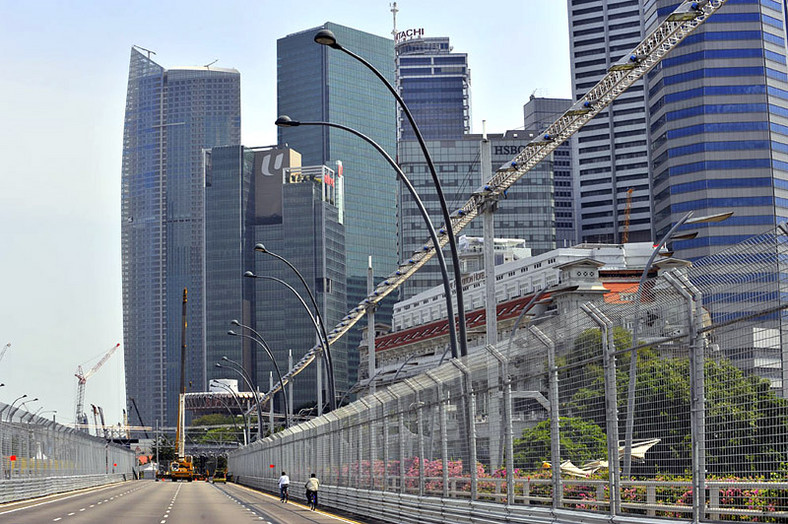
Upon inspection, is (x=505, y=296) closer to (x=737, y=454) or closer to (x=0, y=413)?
(x=0, y=413)

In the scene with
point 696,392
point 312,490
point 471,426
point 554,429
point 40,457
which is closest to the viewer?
point 696,392

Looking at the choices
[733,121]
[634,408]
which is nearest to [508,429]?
[634,408]

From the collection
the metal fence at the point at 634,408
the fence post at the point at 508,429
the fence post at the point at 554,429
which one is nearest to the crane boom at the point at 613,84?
the metal fence at the point at 634,408

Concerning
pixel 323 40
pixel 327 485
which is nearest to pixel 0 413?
pixel 327 485

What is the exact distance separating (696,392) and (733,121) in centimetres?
15073

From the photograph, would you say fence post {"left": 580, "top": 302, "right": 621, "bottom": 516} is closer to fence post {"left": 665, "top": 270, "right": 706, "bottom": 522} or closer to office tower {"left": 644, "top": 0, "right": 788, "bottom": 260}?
fence post {"left": 665, "top": 270, "right": 706, "bottom": 522}

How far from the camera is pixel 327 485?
134ft

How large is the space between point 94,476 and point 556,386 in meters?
74.5

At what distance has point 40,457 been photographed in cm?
5578

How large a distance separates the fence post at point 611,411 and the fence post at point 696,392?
2.15 meters

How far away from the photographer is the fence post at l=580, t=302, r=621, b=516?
14078 millimetres

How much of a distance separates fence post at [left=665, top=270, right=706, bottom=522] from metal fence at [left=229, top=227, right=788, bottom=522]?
14mm

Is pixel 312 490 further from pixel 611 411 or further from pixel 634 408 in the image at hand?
pixel 634 408

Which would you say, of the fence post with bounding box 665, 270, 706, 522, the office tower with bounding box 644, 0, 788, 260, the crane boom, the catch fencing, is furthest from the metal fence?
the office tower with bounding box 644, 0, 788, 260
